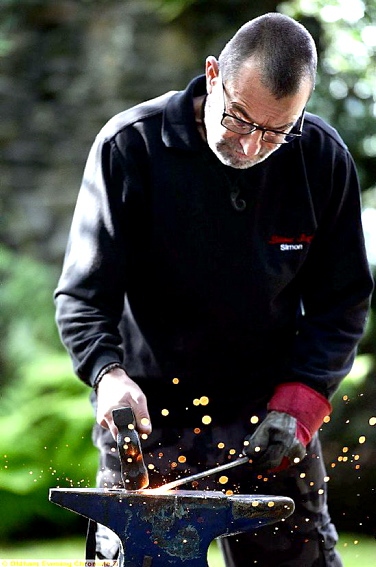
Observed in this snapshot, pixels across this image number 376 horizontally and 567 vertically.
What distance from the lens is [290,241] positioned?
2969mm

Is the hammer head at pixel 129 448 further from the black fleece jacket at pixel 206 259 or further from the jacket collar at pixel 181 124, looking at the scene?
the jacket collar at pixel 181 124

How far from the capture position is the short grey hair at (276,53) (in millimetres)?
2635

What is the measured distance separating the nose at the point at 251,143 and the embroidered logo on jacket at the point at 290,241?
0.93 feet

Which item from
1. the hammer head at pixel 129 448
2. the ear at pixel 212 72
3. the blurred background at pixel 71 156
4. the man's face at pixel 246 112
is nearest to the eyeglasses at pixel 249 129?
the man's face at pixel 246 112

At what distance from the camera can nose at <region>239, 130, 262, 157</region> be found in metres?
2.75

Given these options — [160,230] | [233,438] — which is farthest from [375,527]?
[160,230]

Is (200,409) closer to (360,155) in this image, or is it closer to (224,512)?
(224,512)

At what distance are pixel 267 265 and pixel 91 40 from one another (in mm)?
4618

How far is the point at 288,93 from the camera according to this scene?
2648 millimetres

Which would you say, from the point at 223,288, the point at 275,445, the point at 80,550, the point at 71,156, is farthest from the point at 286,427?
the point at 71,156

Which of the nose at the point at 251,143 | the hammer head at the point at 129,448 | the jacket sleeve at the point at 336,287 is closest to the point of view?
the hammer head at the point at 129,448

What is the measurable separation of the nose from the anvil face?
971 millimetres

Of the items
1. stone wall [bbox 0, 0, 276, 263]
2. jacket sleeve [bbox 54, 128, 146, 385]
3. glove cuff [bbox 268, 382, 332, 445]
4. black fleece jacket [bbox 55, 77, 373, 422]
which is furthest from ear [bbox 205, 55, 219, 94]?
stone wall [bbox 0, 0, 276, 263]

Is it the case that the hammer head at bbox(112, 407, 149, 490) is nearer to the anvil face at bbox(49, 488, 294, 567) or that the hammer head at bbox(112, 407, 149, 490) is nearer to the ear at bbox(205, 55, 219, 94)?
the anvil face at bbox(49, 488, 294, 567)
